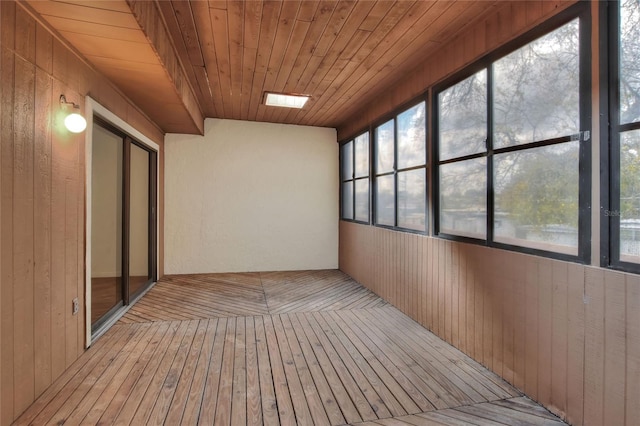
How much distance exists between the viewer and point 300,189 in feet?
19.0

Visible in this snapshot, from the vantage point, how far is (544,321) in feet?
6.40

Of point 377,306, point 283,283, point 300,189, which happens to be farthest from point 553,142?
point 300,189

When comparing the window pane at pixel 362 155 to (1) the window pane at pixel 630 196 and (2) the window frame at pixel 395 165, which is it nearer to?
(2) the window frame at pixel 395 165

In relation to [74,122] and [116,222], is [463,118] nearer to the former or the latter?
[74,122]

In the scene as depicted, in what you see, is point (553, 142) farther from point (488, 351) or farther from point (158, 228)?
point (158, 228)

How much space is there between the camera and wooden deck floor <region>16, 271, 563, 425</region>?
1.85 m

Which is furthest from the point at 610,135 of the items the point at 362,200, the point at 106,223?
the point at 106,223

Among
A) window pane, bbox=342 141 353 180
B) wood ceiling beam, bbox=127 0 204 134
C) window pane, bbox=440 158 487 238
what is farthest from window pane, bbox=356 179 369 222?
wood ceiling beam, bbox=127 0 204 134

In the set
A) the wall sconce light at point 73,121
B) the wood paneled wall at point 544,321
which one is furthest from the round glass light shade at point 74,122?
the wood paneled wall at point 544,321

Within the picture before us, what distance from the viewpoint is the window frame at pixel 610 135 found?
1.60 m

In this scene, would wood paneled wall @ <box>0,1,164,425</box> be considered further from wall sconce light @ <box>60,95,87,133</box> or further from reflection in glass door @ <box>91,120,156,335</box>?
reflection in glass door @ <box>91,120,156,335</box>

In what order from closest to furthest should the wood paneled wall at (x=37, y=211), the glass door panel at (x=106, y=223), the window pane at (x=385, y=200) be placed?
1. the wood paneled wall at (x=37, y=211)
2. the glass door panel at (x=106, y=223)
3. the window pane at (x=385, y=200)

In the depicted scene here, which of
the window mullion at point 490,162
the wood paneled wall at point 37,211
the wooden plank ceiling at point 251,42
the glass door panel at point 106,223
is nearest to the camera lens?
the wood paneled wall at point 37,211

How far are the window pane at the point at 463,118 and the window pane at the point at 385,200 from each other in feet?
3.55
